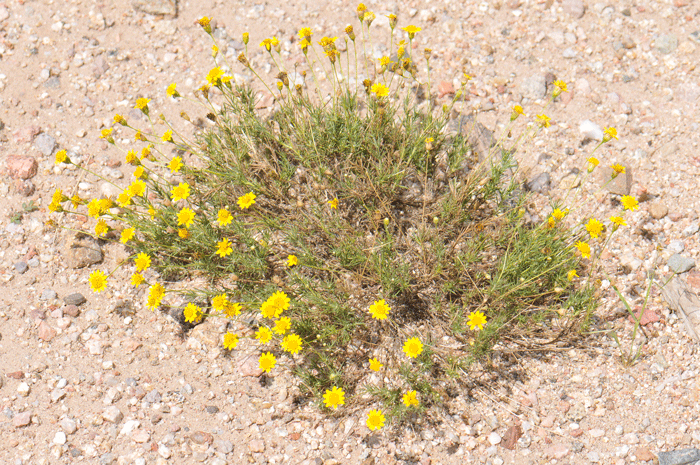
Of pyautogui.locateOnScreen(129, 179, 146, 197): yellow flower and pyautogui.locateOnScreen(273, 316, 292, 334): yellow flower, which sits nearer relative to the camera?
pyautogui.locateOnScreen(273, 316, 292, 334): yellow flower

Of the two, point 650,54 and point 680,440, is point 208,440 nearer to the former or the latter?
A: point 680,440

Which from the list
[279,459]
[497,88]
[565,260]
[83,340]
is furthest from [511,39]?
[83,340]

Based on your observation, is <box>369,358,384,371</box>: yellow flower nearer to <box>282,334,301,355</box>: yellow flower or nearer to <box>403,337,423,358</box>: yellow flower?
<box>403,337,423,358</box>: yellow flower

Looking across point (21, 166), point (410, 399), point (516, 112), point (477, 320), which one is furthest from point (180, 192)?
point (516, 112)

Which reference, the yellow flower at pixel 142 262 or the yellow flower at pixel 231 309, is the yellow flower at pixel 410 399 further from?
the yellow flower at pixel 142 262

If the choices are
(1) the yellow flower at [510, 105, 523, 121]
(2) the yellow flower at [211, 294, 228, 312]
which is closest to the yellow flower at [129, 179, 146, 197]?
(2) the yellow flower at [211, 294, 228, 312]

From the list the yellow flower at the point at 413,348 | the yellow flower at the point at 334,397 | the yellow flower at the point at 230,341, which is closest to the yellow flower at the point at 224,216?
the yellow flower at the point at 230,341

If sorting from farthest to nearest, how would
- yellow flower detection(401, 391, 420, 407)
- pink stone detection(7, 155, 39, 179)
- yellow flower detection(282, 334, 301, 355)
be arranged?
pink stone detection(7, 155, 39, 179)
yellow flower detection(282, 334, 301, 355)
yellow flower detection(401, 391, 420, 407)
